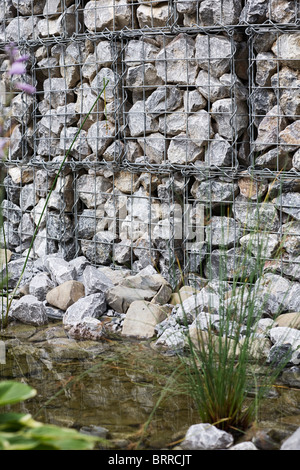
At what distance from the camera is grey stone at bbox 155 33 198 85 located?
3973 mm

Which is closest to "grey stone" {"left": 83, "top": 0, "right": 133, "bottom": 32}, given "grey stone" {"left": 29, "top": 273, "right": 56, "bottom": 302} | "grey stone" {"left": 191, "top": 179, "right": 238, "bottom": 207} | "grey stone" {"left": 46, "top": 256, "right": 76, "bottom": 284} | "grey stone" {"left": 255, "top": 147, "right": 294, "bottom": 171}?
"grey stone" {"left": 191, "top": 179, "right": 238, "bottom": 207}

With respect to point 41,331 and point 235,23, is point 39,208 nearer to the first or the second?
point 41,331

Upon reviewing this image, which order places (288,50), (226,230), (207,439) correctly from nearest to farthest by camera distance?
(207,439) < (288,50) < (226,230)

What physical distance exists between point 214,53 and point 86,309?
1695 millimetres

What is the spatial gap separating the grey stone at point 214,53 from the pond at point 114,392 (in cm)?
168

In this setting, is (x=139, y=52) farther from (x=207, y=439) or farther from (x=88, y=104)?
(x=207, y=439)

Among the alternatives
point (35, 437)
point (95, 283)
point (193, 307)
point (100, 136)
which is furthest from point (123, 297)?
point (35, 437)

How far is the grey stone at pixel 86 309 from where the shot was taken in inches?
147

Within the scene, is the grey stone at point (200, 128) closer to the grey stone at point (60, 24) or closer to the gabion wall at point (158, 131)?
the gabion wall at point (158, 131)

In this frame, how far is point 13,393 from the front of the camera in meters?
1.90

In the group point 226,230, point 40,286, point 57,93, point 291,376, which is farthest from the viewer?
point 57,93

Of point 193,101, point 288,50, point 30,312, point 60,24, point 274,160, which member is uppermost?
point 60,24

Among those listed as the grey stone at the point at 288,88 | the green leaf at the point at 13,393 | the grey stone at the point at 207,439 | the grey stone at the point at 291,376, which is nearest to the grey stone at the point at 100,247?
the grey stone at the point at 288,88

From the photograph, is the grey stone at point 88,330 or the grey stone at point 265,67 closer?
the grey stone at point 88,330
